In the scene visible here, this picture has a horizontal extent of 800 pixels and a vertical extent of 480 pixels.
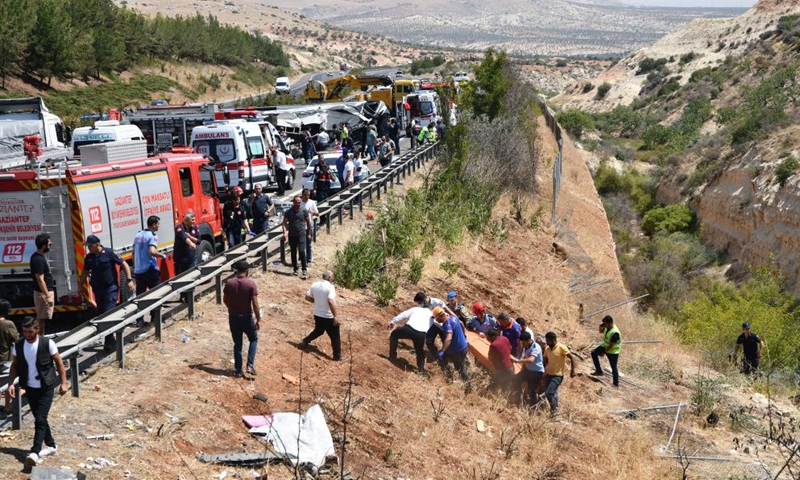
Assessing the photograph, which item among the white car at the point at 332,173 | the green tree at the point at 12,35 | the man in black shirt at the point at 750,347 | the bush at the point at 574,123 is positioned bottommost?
the bush at the point at 574,123

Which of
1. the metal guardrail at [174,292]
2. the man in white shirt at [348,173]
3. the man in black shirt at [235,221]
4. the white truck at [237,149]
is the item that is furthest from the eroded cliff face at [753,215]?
the man in black shirt at [235,221]

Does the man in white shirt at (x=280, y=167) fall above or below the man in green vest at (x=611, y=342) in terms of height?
above

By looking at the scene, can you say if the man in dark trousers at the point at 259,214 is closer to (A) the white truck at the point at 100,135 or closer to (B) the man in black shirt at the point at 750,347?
(A) the white truck at the point at 100,135

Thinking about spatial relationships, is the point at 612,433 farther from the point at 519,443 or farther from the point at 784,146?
the point at 784,146

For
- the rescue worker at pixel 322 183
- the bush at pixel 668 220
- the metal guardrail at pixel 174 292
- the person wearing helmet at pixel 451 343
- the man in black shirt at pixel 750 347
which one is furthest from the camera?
the bush at pixel 668 220

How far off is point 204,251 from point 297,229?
174 centimetres

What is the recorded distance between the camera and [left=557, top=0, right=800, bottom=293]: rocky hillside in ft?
123

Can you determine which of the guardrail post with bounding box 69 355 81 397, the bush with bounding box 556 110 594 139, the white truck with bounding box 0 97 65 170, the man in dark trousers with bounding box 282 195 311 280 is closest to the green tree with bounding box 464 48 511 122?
the white truck with bounding box 0 97 65 170

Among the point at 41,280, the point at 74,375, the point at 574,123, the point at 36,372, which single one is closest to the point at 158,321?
the point at 41,280

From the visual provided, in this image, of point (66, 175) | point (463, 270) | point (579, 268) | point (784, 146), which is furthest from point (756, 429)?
point (784, 146)

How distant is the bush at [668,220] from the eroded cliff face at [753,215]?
0.59 m

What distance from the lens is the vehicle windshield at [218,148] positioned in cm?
2423

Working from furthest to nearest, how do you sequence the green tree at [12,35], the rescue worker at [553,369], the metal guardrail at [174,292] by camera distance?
the green tree at [12,35] < the rescue worker at [553,369] < the metal guardrail at [174,292]

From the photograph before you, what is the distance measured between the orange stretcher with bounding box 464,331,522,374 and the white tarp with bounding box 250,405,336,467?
16.4ft
